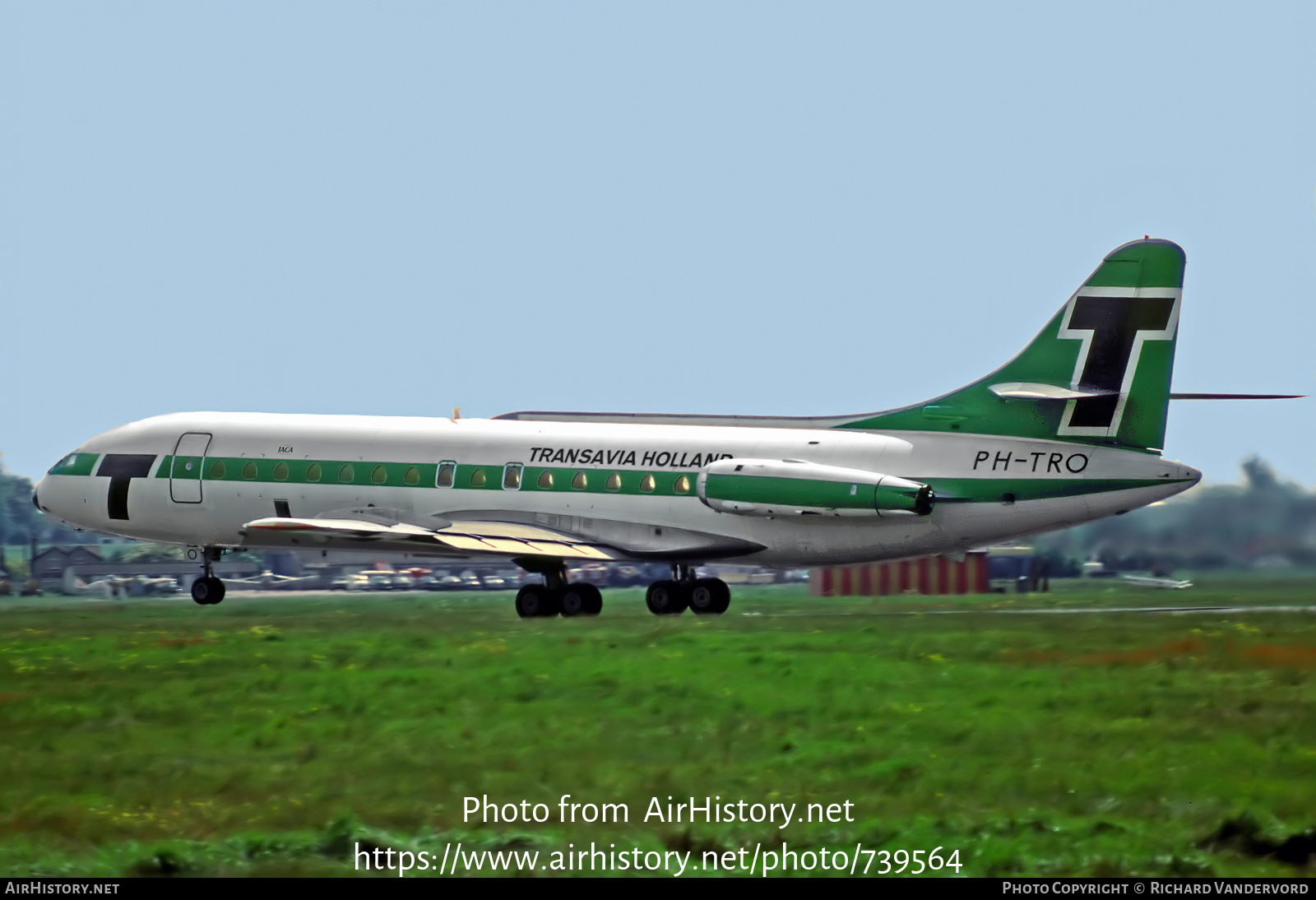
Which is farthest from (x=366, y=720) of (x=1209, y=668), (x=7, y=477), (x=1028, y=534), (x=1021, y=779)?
(x=7, y=477)

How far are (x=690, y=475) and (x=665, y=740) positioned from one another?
16.8 meters

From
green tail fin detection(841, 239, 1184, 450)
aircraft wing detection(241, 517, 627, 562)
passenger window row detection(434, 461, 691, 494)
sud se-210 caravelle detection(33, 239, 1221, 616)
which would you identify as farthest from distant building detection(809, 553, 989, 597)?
green tail fin detection(841, 239, 1184, 450)

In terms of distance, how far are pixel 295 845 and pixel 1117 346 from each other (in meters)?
22.2

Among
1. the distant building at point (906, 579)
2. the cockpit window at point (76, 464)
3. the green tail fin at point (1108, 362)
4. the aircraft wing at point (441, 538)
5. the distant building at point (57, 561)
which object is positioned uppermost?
the green tail fin at point (1108, 362)

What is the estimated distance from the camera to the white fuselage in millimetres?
32719

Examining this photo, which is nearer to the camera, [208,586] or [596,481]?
[596,481]

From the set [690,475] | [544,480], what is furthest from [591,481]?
[690,475]

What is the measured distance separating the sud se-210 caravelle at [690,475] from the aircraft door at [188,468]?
4 centimetres

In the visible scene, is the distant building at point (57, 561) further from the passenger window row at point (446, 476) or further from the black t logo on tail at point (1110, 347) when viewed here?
the black t logo on tail at point (1110, 347)

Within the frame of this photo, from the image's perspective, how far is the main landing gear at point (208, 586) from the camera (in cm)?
3931

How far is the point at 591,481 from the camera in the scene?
3588 cm

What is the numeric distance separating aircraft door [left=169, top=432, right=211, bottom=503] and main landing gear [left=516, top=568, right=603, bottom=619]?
318 inches

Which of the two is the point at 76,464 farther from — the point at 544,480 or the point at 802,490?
A: the point at 802,490

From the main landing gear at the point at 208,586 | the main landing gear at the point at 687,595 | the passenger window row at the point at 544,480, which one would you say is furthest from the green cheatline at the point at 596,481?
the main landing gear at the point at 687,595
